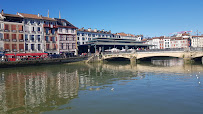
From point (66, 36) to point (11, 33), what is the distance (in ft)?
70.9

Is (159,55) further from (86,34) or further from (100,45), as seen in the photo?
(86,34)

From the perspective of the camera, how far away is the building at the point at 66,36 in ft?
240

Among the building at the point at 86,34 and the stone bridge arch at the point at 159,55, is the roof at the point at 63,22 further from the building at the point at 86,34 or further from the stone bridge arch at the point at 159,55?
the stone bridge arch at the point at 159,55

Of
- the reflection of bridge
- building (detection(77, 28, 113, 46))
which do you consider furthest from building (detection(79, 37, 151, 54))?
the reflection of bridge

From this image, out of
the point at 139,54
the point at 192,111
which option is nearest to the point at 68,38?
the point at 139,54

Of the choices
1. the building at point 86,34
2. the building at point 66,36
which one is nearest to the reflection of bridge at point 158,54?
the building at point 66,36

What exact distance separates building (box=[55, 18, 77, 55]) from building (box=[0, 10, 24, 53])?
15.2 meters

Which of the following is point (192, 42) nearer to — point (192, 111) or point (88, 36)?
point (88, 36)

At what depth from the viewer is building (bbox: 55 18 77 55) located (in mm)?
73250

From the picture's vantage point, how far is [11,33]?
2339 inches

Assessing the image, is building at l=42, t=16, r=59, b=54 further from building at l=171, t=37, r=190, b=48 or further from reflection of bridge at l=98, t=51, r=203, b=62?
building at l=171, t=37, r=190, b=48

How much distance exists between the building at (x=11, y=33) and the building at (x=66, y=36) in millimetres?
15163

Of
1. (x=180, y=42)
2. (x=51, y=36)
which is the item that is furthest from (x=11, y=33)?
(x=180, y=42)

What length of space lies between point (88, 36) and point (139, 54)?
141 feet
